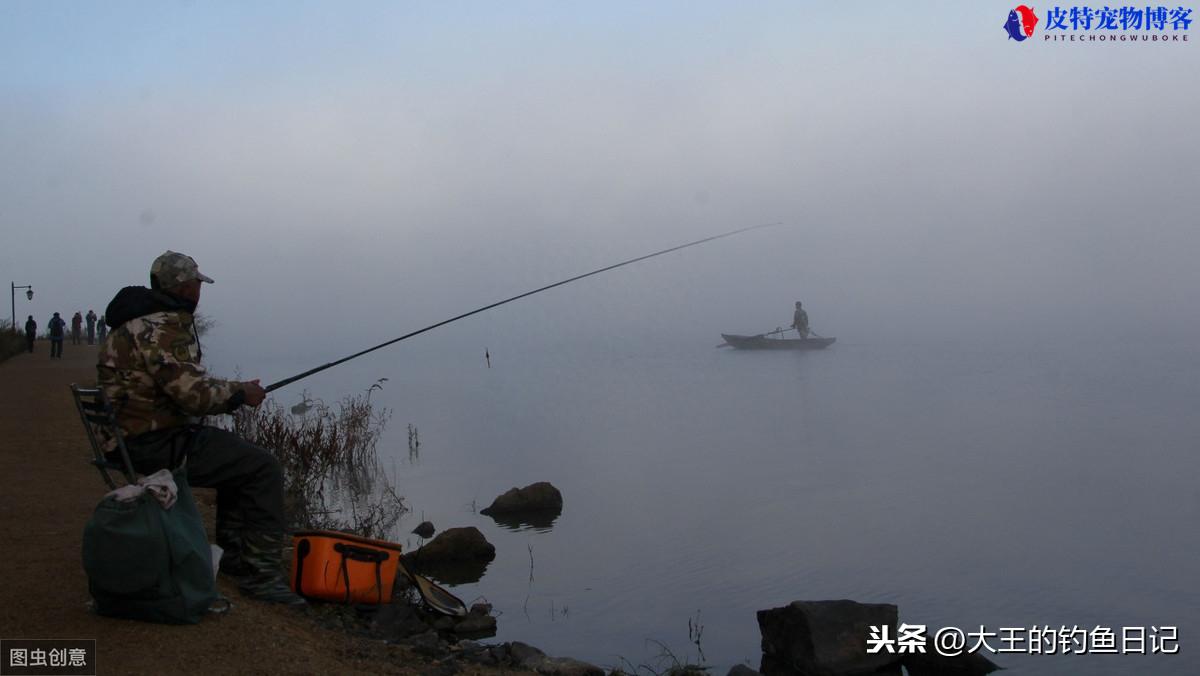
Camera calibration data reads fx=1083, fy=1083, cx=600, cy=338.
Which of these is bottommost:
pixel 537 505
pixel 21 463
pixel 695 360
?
pixel 537 505

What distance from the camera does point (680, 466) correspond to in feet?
62.2

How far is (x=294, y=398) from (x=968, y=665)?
83.6 ft

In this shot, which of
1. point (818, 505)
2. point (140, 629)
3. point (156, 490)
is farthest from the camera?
point (818, 505)

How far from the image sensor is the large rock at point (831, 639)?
23.5ft

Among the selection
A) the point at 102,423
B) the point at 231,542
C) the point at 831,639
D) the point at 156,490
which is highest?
the point at 102,423

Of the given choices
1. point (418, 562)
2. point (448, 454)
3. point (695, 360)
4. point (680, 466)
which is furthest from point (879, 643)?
point (695, 360)

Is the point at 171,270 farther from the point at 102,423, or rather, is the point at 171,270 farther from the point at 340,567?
the point at 340,567

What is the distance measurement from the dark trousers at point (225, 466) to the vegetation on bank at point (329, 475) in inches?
177

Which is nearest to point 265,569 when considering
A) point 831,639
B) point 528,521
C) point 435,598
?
point 435,598

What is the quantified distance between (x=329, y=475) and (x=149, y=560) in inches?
424

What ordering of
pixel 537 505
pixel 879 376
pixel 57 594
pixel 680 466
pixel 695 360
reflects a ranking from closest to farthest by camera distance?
pixel 57 594, pixel 537 505, pixel 680 466, pixel 879 376, pixel 695 360

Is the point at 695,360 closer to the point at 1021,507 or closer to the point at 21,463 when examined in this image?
the point at 1021,507

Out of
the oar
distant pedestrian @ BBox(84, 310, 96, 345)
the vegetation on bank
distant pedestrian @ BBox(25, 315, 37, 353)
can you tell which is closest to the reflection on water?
the vegetation on bank

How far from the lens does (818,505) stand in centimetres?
1491
